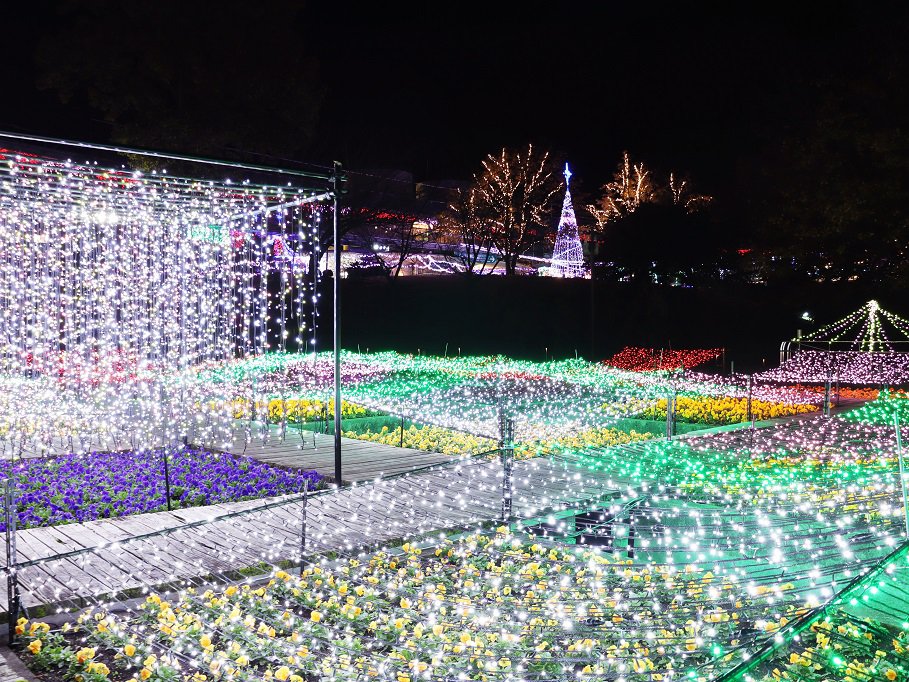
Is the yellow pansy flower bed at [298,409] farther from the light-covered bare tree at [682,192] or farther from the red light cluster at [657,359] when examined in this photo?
the light-covered bare tree at [682,192]

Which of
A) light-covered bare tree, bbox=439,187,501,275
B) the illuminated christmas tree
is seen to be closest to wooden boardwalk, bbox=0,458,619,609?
light-covered bare tree, bbox=439,187,501,275

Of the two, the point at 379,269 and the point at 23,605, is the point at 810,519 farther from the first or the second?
the point at 379,269

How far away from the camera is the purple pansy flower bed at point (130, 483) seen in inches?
273

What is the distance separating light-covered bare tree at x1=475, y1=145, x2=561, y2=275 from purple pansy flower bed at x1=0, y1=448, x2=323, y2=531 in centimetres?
2526

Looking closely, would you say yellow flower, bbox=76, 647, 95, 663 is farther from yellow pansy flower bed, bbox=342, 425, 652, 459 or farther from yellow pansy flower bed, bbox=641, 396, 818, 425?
yellow pansy flower bed, bbox=641, 396, 818, 425

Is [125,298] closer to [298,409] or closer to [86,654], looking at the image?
[298,409]

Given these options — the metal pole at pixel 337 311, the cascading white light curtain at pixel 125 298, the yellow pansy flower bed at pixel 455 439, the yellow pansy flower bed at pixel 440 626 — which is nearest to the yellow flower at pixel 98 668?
the yellow pansy flower bed at pixel 440 626

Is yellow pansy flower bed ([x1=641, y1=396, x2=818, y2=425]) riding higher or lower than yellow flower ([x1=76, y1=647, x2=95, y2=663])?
higher

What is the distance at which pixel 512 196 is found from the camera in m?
33.6

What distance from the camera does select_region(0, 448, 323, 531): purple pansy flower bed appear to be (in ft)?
22.8

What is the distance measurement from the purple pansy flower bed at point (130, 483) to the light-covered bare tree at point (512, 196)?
25.3m

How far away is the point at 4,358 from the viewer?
1095 centimetres

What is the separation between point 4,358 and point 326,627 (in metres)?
8.44

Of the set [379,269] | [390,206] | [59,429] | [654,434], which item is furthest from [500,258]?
[59,429]
